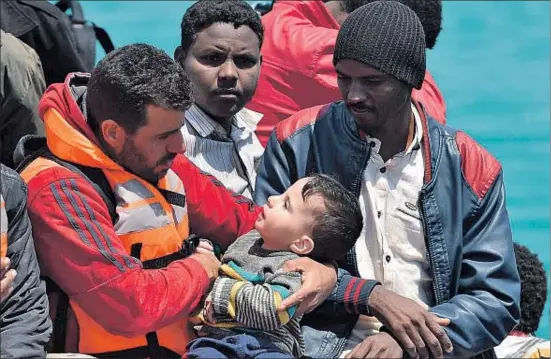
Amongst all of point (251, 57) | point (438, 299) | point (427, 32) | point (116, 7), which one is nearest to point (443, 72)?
point (116, 7)

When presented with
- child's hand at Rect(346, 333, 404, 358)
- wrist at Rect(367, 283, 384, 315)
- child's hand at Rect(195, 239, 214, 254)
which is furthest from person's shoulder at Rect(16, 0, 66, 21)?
child's hand at Rect(346, 333, 404, 358)

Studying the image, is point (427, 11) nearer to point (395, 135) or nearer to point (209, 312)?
point (395, 135)

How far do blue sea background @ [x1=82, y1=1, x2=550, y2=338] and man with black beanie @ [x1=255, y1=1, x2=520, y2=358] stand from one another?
3888 mm

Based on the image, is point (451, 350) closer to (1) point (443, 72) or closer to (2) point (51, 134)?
(2) point (51, 134)

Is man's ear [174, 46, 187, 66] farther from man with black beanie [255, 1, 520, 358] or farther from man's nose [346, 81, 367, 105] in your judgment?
man's nose [346, 81, 367, 105]

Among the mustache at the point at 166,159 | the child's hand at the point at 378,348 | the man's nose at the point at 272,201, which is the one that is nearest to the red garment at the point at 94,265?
the mustache at the point at 166,159

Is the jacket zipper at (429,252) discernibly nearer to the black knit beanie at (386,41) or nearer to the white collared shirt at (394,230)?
the white collared shirt at (394,230)

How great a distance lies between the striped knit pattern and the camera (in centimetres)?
361

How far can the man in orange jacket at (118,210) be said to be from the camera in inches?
139

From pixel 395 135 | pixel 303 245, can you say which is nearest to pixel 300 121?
pixel 395 135

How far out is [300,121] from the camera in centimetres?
423

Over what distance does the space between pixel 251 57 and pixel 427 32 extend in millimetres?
1462

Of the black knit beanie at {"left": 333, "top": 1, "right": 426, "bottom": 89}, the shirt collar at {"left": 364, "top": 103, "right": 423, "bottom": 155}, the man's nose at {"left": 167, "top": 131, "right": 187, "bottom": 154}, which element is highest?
the black knit beanie at {"left": 333, "top": 1, "right": 426, "bottom": 89}

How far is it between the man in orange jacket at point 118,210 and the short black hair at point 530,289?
1801 mm
